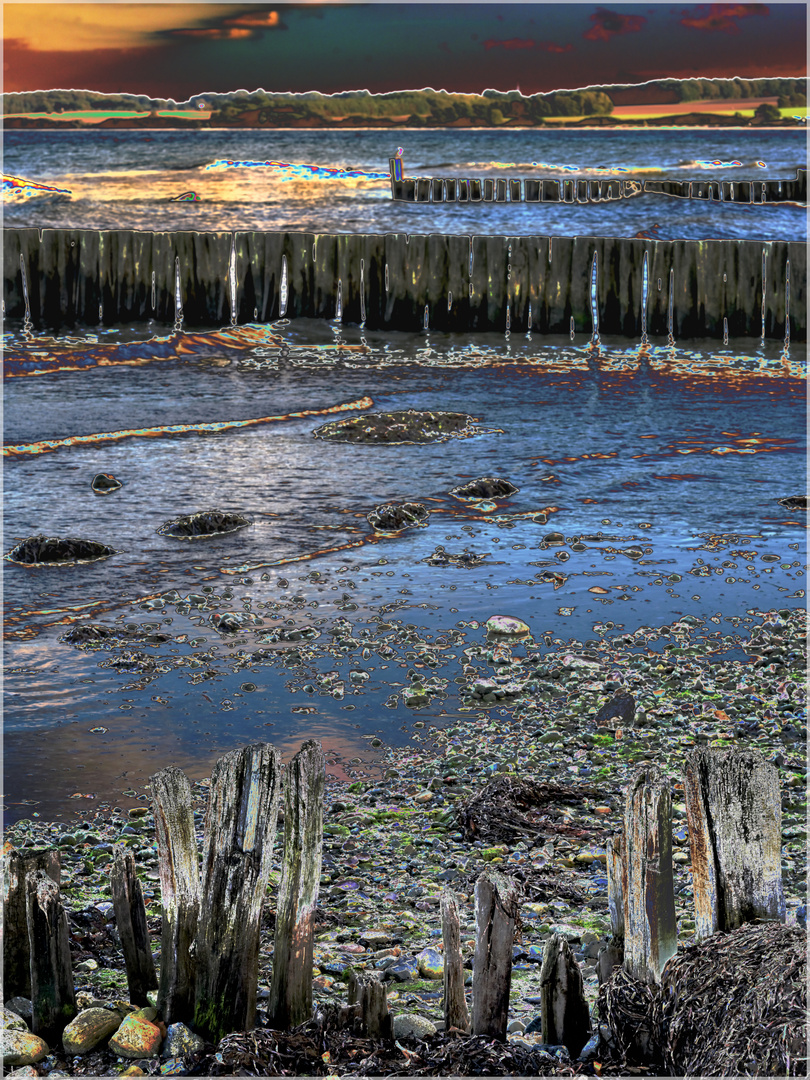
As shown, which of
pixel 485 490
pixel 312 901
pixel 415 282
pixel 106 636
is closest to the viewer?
pixel 312 901

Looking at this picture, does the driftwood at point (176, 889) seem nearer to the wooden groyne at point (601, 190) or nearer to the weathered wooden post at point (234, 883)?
the weathered wooden post at point (234, 883)

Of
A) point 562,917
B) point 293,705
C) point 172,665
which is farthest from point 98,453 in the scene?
point 562,917

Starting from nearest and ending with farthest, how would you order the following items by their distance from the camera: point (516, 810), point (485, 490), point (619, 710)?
point (516, 810), point (619, 710), point (485, 490)

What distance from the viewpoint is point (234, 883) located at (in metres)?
2.89

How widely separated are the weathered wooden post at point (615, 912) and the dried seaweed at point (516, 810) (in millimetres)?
1234

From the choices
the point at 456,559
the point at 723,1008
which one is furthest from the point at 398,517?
the point at 723,1008

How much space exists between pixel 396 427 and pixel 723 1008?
926cm

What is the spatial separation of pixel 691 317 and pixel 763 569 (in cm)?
1161

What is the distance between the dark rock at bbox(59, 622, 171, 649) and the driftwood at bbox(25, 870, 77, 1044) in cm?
322

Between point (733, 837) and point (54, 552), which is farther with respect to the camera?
point (54, 552)

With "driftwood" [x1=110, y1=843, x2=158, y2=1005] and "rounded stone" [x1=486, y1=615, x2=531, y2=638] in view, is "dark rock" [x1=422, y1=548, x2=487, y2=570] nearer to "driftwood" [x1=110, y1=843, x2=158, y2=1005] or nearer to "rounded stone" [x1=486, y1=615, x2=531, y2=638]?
"rounded stone" [x1=486, y1=615, x2=531, y2=638]

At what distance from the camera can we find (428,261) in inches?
741

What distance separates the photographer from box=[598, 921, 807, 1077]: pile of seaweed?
2611 millimetres

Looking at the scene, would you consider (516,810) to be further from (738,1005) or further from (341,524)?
(341,524)
